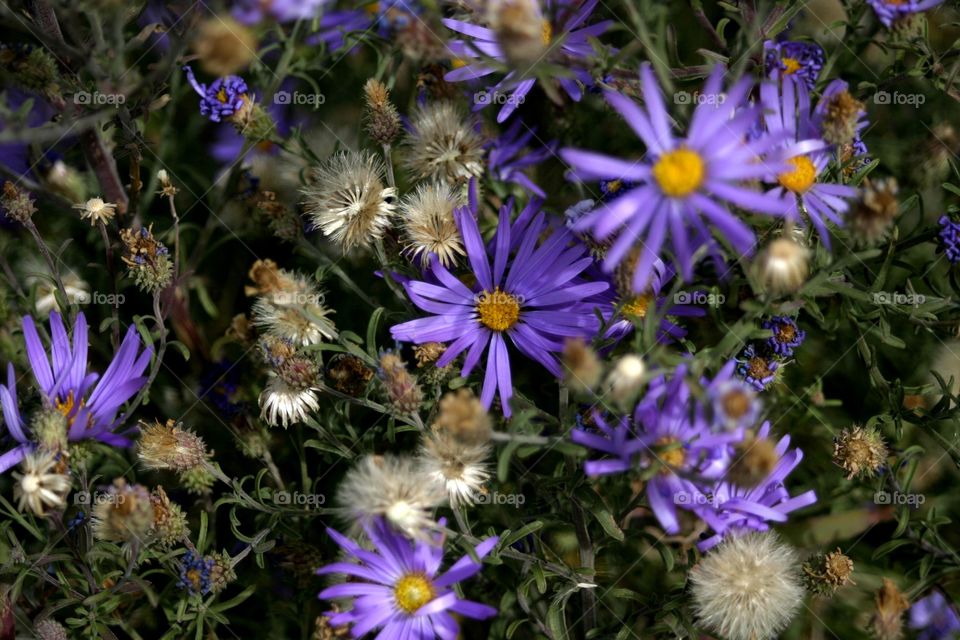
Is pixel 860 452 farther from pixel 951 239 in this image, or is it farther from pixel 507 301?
pixel 507 301

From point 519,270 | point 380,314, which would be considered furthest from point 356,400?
point 519,270

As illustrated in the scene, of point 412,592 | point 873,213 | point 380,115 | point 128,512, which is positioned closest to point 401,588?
point 412,592

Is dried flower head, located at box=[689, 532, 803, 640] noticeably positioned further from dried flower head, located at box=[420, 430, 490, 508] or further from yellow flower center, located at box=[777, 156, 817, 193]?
yellow flower center, located at box=[777, 156, 817, 193]

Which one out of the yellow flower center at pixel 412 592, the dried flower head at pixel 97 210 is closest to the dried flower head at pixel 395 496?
the yellow flower center at pixel 412 592

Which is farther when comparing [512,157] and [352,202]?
[512,157]

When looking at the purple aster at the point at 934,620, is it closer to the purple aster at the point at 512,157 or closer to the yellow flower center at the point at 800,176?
the yellow flower center at the point at 800,176
